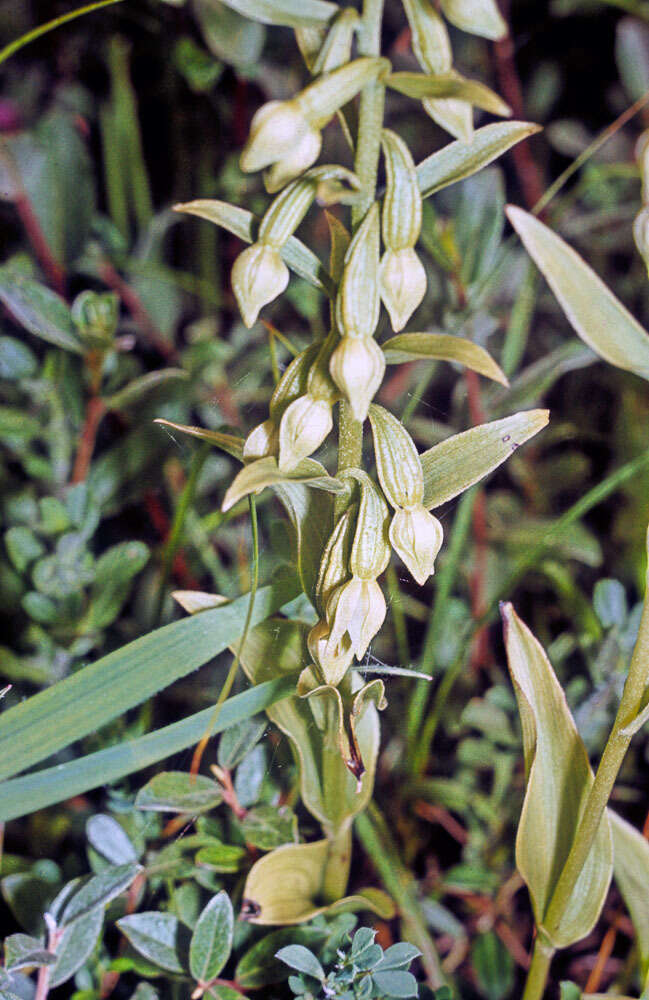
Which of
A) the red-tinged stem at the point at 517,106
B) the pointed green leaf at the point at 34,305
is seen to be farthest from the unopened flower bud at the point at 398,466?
the red-tinged stem at the point at 517,106

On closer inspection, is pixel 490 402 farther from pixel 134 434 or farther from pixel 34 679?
pixel 34 679

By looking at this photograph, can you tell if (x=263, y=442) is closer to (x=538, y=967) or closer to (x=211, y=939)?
(x=211, y=939)

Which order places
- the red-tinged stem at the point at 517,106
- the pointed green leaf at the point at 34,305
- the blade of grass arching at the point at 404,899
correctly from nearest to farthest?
the blade of grass arching at the point at 404,899
the pointed green leaf at the point at 34,305
the red-tinged stem at the point at 517,106

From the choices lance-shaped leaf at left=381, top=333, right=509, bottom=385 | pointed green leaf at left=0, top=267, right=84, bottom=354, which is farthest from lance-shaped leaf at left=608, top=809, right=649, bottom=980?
pointed green leaf at left=0, top=267, right=84, bottom=354

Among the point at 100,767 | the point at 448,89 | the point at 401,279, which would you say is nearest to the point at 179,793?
the point at 100,767

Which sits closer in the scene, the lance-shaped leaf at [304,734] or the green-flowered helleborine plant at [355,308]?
the green-flowered helleborine plant at [355,308]

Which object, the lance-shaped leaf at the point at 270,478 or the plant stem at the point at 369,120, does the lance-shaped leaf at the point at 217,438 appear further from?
the plant stem at the point at 369,120

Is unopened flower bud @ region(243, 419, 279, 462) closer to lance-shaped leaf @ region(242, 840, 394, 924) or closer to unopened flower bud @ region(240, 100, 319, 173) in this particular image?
unopened flower bud @ region(240, 100, 319, 173)
